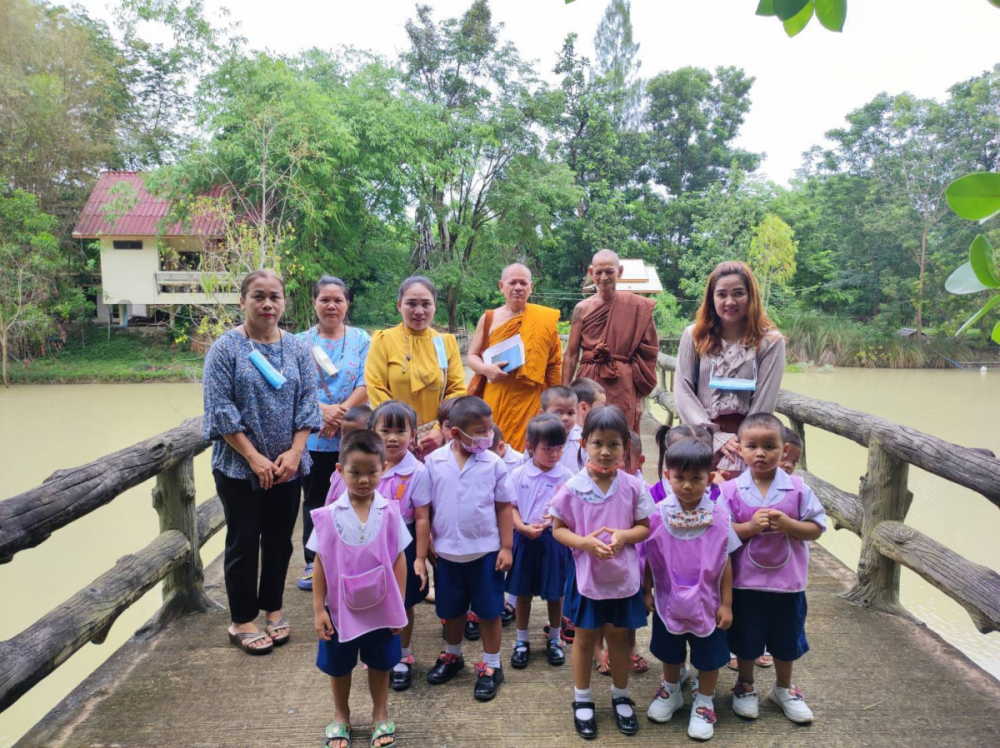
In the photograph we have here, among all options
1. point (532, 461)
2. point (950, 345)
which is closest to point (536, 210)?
point (950, 345)

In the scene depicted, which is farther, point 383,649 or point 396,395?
point 396,395

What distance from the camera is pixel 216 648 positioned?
2.32m

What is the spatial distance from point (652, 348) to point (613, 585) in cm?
166

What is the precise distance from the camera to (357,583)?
1.75m

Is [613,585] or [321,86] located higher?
[321,86]

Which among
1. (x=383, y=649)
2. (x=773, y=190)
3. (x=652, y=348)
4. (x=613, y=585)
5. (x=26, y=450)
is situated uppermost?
(x=773, y=190)

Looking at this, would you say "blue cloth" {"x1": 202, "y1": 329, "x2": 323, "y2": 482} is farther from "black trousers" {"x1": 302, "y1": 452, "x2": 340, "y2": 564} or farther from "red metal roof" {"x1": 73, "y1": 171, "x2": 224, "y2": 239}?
"red metal roof" {"x1": 73, "y1": 171, "x2": 224, "y2": 239}

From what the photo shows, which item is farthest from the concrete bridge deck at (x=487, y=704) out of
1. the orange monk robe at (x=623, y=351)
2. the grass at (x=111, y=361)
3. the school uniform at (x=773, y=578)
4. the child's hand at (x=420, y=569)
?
the grass at (x=111, y=361)

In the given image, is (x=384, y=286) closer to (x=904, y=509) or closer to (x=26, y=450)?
(x=26, y=450)

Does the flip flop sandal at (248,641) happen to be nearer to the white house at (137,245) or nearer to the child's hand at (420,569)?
the child's hand at (420,569)

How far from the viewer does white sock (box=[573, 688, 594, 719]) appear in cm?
183

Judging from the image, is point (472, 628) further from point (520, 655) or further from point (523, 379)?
point (523, 379)

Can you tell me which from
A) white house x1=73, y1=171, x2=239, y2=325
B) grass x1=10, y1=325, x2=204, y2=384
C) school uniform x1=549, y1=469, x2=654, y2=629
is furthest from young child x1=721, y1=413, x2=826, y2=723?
white house x1=73, y1=171, x2=239, y2=325

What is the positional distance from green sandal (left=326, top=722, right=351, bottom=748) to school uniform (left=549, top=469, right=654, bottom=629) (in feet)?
2.29
